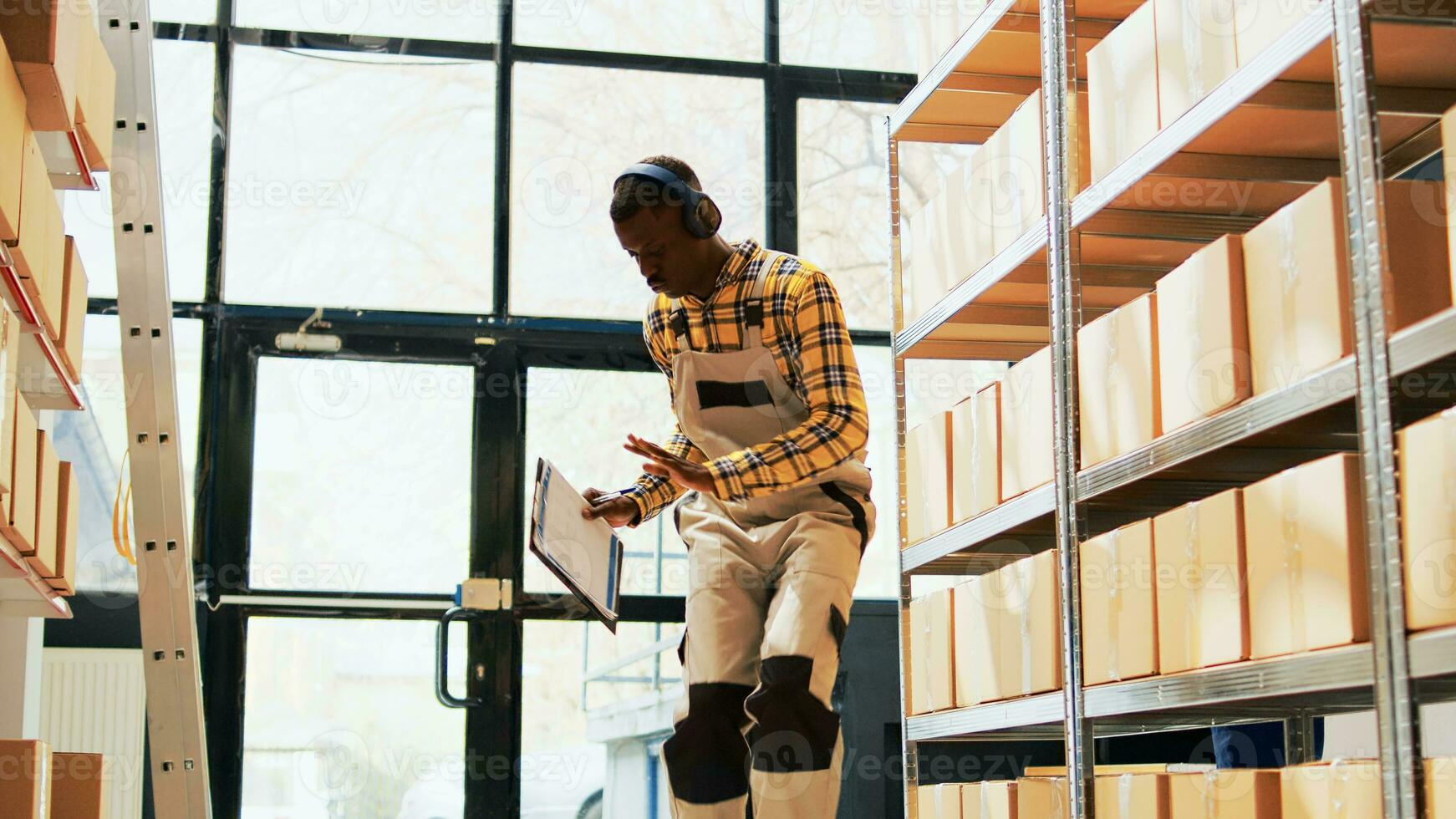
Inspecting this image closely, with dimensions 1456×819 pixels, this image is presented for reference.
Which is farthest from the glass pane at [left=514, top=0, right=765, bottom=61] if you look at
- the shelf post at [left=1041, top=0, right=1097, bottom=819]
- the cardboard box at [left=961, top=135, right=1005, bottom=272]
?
the shelf post at [left=1041, top=0, right=1097, bottom=819]

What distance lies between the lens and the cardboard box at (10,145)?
1645mm

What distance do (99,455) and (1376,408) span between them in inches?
145

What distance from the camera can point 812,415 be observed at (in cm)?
235

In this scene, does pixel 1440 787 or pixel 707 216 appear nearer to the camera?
pixel 1440 787

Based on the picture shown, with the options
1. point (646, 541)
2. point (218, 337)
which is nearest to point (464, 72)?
point (218, 337)

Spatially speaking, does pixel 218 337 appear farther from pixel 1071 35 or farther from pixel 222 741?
pixel 1071 35

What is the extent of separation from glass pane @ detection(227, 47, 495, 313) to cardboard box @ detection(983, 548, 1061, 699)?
2.42 m

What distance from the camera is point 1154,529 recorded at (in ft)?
7.55

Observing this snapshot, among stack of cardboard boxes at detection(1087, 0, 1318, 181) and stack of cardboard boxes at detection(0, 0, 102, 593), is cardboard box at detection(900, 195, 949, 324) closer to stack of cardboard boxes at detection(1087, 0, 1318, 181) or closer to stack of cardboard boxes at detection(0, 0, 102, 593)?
stack of cardboard boxes at detection(1087, 0, 1318, 181)

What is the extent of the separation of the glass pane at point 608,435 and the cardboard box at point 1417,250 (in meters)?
3.07

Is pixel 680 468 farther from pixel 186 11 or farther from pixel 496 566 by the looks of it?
pixel 186 11

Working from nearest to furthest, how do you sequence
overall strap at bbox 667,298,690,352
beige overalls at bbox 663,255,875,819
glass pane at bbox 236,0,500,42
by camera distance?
beige overalls at bbox 663,255,875,819, overall strap at bbox 667,298,690,352, glass pane at bbox 236,0,500,42

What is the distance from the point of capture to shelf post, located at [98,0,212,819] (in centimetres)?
185

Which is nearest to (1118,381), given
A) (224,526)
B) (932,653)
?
(932,653)
